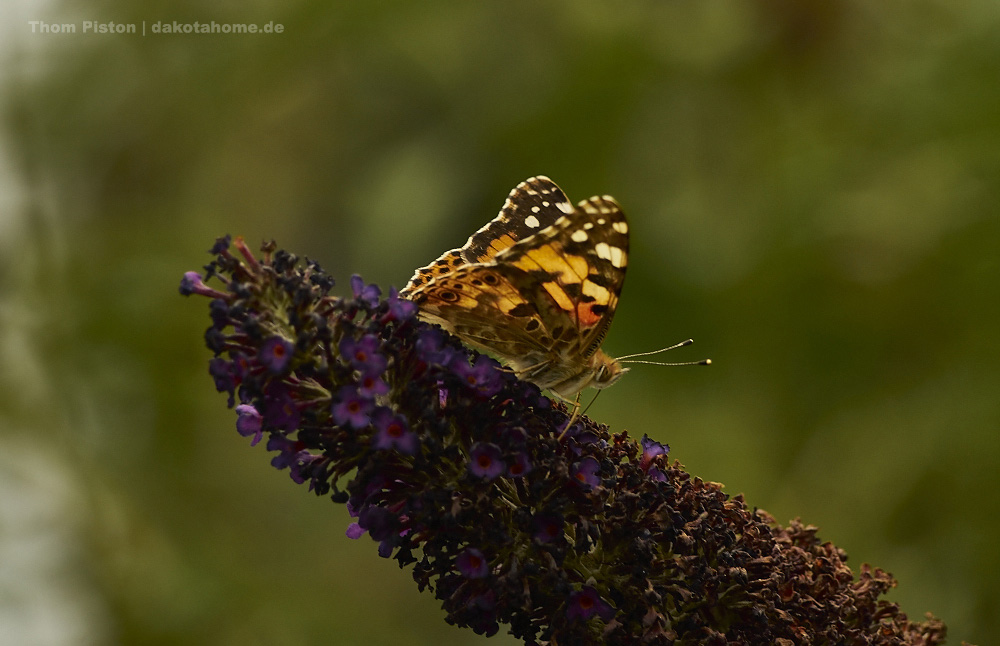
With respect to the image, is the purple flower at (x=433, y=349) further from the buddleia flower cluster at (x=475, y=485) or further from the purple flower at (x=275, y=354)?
the purple flower at (x=275, y=354)

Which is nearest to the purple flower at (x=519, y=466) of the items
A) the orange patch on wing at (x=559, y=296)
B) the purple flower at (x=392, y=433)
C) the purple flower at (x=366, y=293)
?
the purple flower at (x=392, y=433)

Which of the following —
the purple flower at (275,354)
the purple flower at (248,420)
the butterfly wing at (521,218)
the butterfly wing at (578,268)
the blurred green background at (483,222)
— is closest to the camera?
the purple flower at (275,354)

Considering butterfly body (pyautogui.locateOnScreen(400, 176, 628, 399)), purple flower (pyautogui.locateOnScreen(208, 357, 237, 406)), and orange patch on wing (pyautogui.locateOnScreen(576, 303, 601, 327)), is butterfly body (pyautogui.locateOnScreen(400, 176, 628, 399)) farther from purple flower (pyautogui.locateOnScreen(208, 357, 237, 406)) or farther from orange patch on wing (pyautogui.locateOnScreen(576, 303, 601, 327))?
purple flower (pyautogui.locateOnScreen(208, 357, 237, 406))

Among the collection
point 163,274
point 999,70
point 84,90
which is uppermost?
point 999,70

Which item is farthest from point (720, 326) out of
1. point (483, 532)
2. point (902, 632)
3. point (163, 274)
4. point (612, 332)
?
point (163, 274)

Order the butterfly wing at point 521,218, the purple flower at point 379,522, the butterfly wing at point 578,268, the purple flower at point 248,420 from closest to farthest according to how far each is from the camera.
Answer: the purple flower at point 379,522, the purple flower at point 248,420, the butterfly wing at point 578,268, the butterfly wing at point 521,218

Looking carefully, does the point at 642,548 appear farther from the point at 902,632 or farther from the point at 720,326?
the point at 720,326

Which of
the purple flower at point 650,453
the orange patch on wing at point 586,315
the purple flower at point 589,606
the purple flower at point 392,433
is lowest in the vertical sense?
the purple flower at point 589,606
